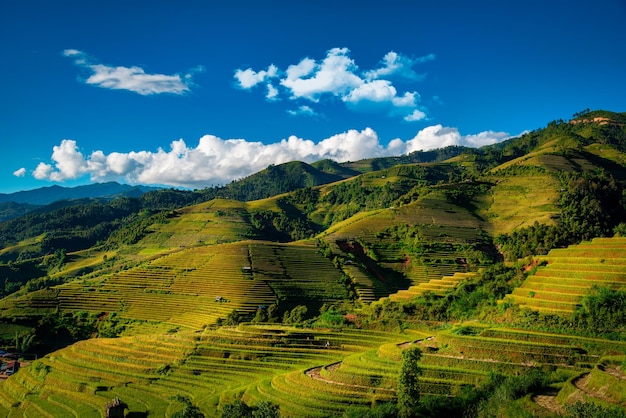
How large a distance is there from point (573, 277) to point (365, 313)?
858 inches

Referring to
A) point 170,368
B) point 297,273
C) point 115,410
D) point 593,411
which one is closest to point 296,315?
point 297,273

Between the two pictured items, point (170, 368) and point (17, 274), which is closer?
point (170, 368)

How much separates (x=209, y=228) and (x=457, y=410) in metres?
109

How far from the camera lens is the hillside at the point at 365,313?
89.1ft

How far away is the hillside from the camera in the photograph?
27.2 metres

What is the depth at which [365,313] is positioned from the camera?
171 ft

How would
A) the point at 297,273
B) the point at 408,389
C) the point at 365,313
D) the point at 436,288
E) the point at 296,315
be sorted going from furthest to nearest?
the point at 297,273 → the point at 296,315 → the point at 365,313 → the point at 436,288 → the point at 408,389

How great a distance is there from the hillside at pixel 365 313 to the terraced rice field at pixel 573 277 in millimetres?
158

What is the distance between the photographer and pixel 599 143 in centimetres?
15112

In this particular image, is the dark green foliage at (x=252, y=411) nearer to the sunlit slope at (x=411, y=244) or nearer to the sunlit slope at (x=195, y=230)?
the sunlit slope at (x=411, y=244)

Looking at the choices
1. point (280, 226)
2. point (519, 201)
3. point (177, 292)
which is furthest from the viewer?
point (280, 226)

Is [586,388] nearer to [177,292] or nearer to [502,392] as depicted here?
[502,392]

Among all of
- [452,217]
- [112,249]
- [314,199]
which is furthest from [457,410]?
[314,199]

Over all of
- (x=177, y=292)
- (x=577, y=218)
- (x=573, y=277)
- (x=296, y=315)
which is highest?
(x=577, y=218)
